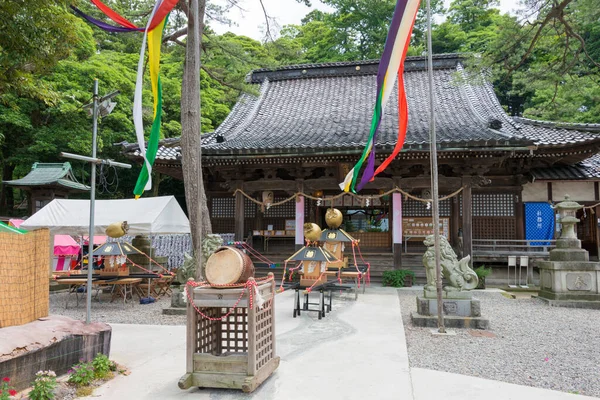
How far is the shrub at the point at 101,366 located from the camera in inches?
169

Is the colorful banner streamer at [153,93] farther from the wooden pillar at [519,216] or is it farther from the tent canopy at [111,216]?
the wooden pillar at [519,216]

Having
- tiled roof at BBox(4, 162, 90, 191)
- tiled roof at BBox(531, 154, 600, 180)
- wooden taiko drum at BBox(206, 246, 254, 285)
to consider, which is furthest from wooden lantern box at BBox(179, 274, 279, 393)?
tiled roof at BBox(4, 162, 90, 191)

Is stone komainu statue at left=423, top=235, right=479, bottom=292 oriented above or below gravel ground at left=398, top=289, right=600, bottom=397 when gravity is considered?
above

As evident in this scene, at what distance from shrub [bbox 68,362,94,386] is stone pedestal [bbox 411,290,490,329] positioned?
192 inches

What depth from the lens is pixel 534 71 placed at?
898 centimetres

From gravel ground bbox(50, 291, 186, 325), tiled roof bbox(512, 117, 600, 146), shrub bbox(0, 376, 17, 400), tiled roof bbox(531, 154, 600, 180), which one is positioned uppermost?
tiled roof bbox(512, 117, 600, 146)

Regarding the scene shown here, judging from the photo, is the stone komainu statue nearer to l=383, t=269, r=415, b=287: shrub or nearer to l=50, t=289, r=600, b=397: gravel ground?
l=50, t=289, r=600, b=397: gravel ground

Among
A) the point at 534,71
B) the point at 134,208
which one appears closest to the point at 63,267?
the point at 134,208

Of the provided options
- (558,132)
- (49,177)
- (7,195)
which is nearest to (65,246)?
(49,177)

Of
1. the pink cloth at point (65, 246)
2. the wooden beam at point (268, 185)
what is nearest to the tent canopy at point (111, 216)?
the wooden beam at point (268, 185)

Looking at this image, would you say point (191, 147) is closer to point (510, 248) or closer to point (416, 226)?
point (416, 226)

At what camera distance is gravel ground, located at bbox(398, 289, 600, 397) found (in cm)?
445

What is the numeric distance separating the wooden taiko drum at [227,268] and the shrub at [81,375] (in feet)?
A: 4.96

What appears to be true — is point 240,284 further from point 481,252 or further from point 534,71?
point 481,252
